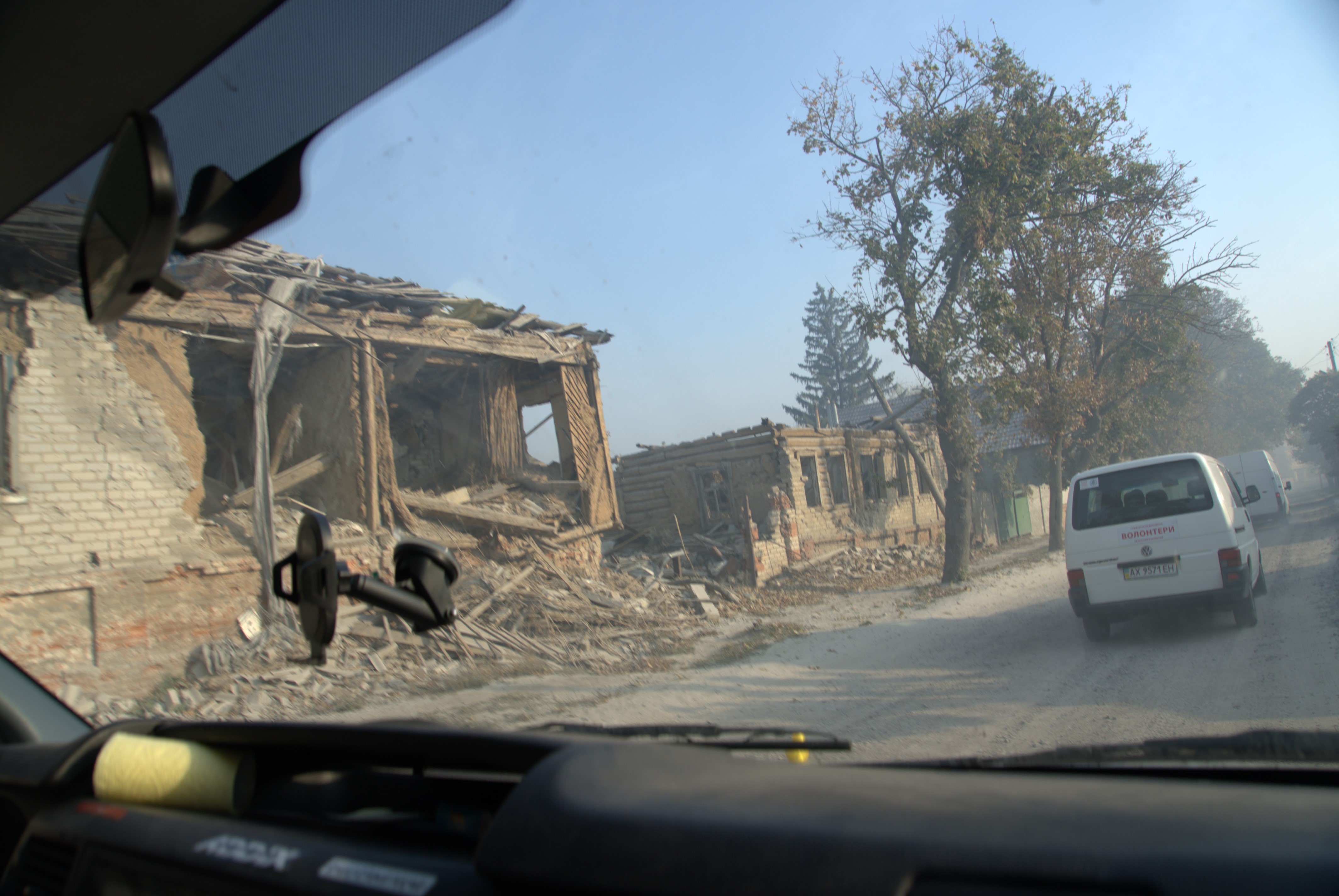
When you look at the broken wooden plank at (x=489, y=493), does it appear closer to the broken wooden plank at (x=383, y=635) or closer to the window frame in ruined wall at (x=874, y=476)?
the broken wooden plank at (x=383, y=635)

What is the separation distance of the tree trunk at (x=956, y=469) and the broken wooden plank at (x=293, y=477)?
42.4ft

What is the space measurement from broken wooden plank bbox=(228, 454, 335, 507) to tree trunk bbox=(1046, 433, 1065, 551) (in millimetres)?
19116

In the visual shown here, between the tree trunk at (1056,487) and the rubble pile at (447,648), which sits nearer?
the rubble pile at (447,648)

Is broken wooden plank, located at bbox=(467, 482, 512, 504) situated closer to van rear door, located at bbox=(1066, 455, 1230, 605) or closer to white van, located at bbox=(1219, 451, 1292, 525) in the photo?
van rear door, located at bbox=(1066, 455, 1230, 605)

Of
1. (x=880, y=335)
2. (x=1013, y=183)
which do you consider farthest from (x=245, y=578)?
(x=1013, y=183)

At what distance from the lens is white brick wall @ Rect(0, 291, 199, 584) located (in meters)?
8.09

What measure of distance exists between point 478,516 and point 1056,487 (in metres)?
17.7

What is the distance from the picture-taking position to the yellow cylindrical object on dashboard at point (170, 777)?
75.9 inches

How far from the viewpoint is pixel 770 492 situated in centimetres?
2106

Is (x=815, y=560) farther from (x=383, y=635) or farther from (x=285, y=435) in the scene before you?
(x=285, y=435)

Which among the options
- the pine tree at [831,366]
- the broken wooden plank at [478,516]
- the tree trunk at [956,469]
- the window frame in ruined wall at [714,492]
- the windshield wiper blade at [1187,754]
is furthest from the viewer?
the pine tree at [831,366]

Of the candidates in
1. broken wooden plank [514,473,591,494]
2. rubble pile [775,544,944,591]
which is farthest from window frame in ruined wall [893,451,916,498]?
broken wooden plank [514,473,591,494]

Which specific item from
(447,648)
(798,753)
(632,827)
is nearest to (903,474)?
(447,648)

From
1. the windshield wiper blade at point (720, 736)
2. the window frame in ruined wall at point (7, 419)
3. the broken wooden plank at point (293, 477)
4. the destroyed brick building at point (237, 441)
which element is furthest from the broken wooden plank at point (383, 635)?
the windshield wiper blade at point (720, 736)
